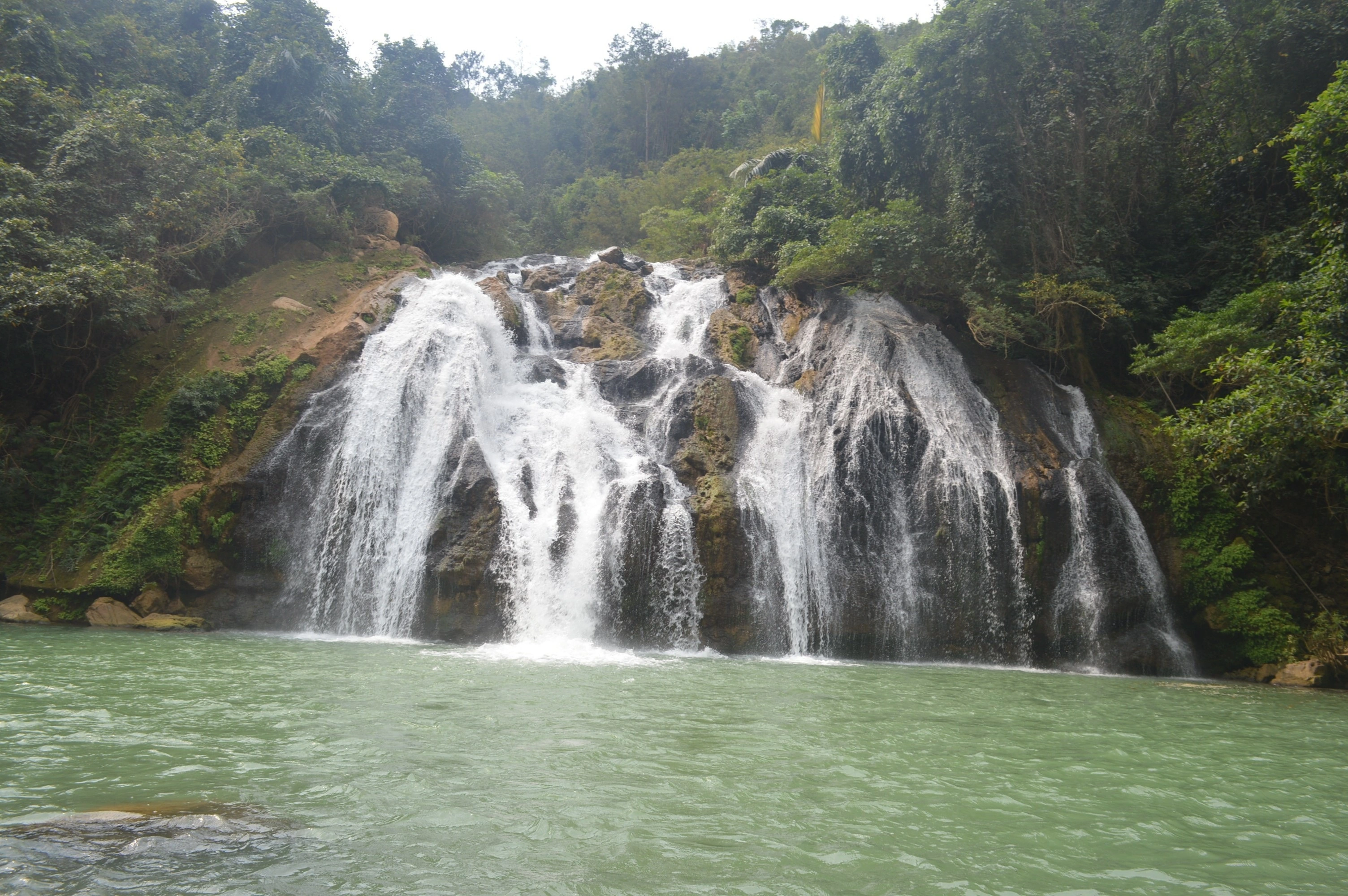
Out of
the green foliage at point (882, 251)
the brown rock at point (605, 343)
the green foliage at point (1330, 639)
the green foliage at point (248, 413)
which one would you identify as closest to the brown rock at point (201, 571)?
the green foliage at point (248, 413)

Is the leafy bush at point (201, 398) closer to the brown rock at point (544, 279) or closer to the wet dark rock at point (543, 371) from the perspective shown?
the wet dark rock at point (543, 371)

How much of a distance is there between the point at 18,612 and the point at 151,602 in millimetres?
2158

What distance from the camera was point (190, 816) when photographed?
439 centimetres

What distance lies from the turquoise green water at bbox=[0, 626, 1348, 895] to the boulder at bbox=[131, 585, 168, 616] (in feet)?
14.2

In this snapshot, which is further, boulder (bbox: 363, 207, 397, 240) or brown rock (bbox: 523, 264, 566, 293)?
boulder (bbox: 363, 207, 397, 240)

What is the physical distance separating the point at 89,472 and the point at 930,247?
20.1 m

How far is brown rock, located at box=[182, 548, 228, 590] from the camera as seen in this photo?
15086mm

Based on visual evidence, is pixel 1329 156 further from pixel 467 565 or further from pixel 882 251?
pixel 467 565

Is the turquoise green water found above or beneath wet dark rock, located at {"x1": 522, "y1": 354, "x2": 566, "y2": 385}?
beneath

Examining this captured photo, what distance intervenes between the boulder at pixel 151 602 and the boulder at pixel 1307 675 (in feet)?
67.5

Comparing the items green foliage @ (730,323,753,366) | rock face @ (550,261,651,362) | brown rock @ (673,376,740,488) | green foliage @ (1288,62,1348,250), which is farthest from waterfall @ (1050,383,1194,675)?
rock face @ (550,261,651,362)

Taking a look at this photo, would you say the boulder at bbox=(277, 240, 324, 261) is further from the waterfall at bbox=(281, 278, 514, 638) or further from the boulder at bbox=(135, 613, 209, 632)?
the boulder at bbox=(135, 613, 209, 632)

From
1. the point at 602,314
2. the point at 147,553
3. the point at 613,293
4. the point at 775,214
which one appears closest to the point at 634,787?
the point at 147,553

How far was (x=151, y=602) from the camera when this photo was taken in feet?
48.1
